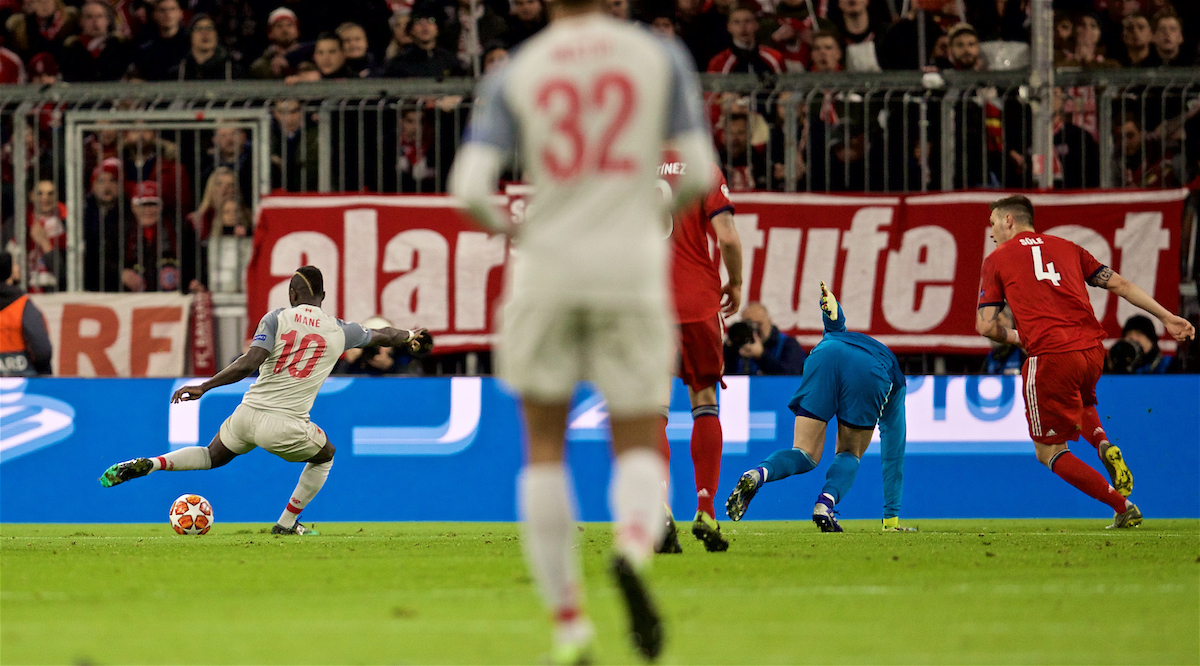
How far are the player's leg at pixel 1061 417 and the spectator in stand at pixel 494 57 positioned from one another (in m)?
6.03

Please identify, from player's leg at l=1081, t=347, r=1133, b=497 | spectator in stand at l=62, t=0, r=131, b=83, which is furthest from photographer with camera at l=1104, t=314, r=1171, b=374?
spectator in stand at l=62, t=0, r=131, b=83

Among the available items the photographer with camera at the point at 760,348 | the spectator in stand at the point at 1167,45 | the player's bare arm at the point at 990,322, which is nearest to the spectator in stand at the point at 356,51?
the photographer with camera at the point at 760,348

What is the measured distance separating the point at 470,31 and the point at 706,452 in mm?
7999

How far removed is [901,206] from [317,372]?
18.8 feet

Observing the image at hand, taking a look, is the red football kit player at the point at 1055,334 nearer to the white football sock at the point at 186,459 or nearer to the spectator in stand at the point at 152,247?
the white football sock at the point at 186,459

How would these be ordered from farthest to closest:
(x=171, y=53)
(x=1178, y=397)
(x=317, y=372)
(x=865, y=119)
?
(x=171, y=53) → (x=865, y=119) → (x=1178, y=397) → (x=317, y=372)

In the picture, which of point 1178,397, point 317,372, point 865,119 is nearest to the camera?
point 317,372

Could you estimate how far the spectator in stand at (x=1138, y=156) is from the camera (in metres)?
13.7

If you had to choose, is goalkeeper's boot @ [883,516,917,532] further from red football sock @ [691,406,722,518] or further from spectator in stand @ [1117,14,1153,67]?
spectator in stand @ [1117,14,1153,67]

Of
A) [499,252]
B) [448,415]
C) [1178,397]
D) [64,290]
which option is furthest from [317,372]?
[1178,397]

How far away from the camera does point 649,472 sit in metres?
4.36

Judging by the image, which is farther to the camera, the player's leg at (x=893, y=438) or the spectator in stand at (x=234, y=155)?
the spectator in stand at (x=234, y=155)

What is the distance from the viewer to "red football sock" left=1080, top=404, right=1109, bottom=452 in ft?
34.1

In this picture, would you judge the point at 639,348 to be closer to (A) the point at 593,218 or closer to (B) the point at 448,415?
(A) the point at 593,218
